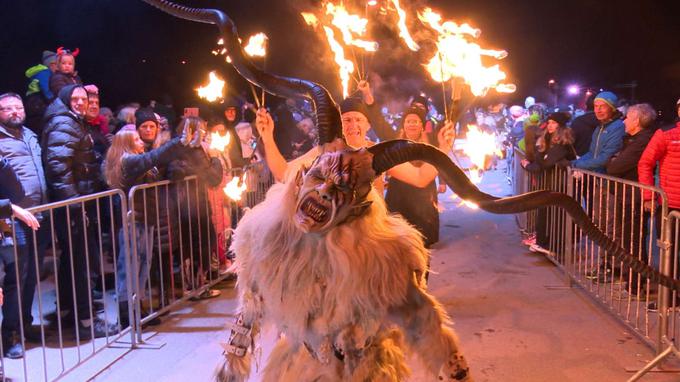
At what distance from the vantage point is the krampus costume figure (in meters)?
2.77

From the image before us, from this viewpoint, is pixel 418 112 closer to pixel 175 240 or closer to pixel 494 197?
pixel 494 197

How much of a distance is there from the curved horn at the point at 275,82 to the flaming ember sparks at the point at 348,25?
7.69 ft

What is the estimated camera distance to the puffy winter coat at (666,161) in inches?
247

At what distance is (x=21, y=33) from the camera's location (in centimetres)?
1024

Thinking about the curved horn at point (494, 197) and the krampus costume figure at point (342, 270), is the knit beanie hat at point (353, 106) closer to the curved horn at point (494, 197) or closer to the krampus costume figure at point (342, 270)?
the krampus costume figure at point (342, 270)

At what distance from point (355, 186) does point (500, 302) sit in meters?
4.50

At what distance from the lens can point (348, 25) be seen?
5.85 meters

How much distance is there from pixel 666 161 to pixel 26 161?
627cm

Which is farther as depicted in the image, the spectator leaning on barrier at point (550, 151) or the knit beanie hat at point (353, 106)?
the spectator leaning on barrier at point (550, 151)

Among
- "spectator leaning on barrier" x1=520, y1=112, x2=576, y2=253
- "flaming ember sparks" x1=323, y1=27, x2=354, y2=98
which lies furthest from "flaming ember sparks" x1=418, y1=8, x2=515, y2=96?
"spectator leaning on barrier" x1=520, y1=112, x2=576, y2=253

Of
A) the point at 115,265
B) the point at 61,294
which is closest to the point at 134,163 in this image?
the point at 115,265

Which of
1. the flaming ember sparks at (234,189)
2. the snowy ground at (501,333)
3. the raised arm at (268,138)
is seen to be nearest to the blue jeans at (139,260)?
the snowy ground at (501,333)

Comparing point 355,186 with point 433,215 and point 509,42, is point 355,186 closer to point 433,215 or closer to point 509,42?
point 433,215

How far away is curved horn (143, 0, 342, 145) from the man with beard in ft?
7.97
